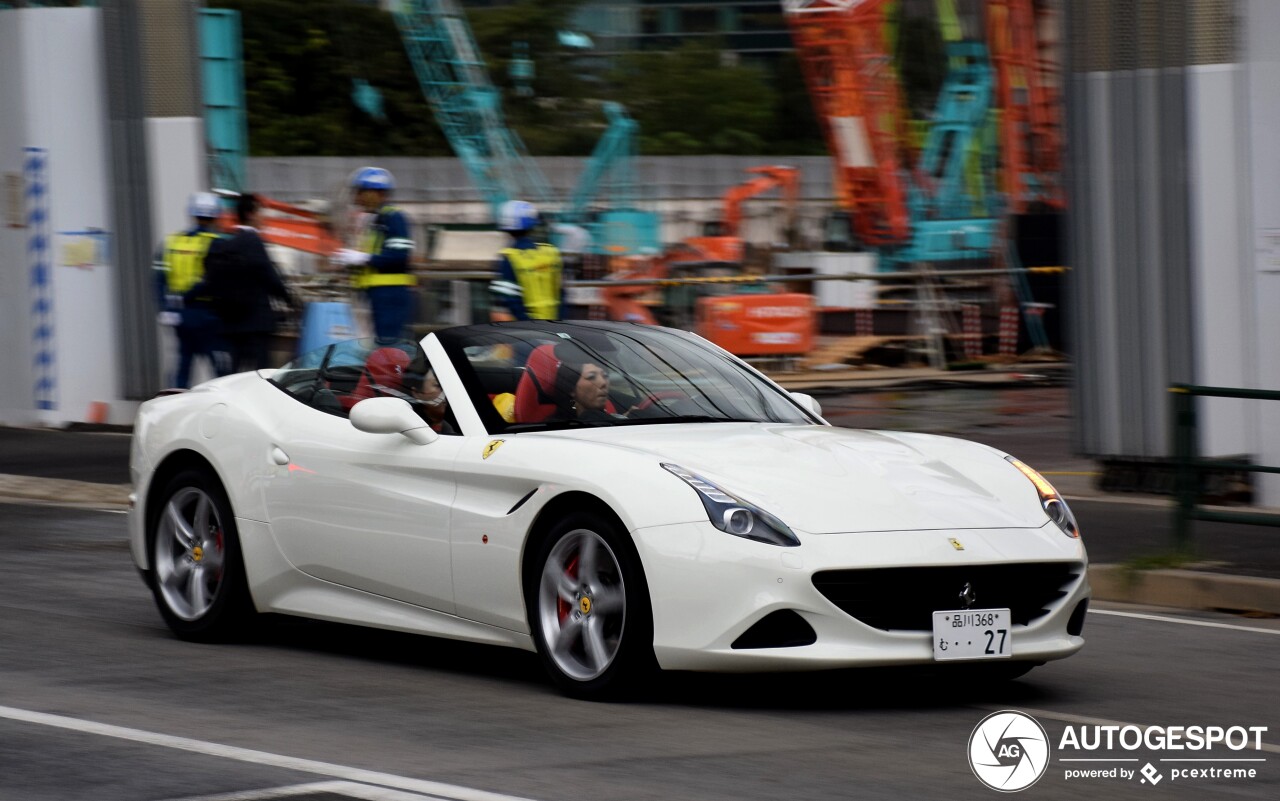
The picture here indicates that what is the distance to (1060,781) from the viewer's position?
5504 mm

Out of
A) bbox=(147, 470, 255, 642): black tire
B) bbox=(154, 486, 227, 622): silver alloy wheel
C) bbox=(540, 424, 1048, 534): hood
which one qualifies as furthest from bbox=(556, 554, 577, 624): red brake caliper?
bbox=(154, 486, 227, 622): silver alloy wheel

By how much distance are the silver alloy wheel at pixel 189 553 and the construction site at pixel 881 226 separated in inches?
267

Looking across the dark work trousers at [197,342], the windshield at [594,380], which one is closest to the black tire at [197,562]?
the windshield at [594,380]

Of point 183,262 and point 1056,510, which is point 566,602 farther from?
point 183,262

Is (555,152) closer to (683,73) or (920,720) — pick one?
(683,73)

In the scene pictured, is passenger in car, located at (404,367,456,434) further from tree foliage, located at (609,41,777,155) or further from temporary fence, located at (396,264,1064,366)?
tree foliage, located at (609,41,777,155)

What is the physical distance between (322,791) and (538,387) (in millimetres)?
2421

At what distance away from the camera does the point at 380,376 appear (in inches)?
306

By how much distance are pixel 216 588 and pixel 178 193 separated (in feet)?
33.0

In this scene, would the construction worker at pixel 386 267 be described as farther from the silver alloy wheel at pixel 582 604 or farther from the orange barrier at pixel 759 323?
the orange barrier at pixel 759 323

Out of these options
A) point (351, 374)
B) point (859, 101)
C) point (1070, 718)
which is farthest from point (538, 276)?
point (859, 101)

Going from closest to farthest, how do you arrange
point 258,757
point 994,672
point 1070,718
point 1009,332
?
point 258,757
point 1070,718
point 994,672
point 1009,332

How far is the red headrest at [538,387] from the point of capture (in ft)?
23.9

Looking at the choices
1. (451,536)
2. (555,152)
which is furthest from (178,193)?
(555,152)
